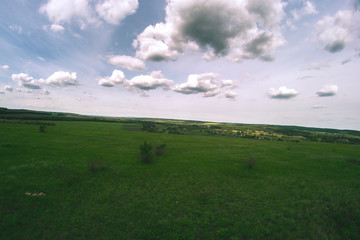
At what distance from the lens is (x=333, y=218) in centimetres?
1232

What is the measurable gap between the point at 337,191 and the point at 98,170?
33.1 metres

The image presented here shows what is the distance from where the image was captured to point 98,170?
21344mm

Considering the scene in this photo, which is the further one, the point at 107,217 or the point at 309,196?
the point at 309,196

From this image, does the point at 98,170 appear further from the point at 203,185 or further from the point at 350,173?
the point at 350,173

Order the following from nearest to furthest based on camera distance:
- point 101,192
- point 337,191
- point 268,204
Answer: point 268,204
point 101,192
point 337,191

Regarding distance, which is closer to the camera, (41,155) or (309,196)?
(309,196)

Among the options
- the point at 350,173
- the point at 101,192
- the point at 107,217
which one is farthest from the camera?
the point at 350,173

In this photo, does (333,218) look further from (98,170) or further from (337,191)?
(98,170)

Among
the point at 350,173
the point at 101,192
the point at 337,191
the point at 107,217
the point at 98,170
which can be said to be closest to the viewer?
the point at 107,217

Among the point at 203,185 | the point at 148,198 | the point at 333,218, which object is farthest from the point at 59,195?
the point at 333,218

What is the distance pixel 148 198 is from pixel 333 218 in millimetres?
17315

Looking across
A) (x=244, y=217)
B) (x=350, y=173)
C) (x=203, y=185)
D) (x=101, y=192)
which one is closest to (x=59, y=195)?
(x=101, y=192)

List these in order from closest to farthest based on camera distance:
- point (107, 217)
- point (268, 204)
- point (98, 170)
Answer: point (107, 217), point (268, 204), point (98, 170)

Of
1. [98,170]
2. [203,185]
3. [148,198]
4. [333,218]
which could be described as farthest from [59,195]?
[333,218]
